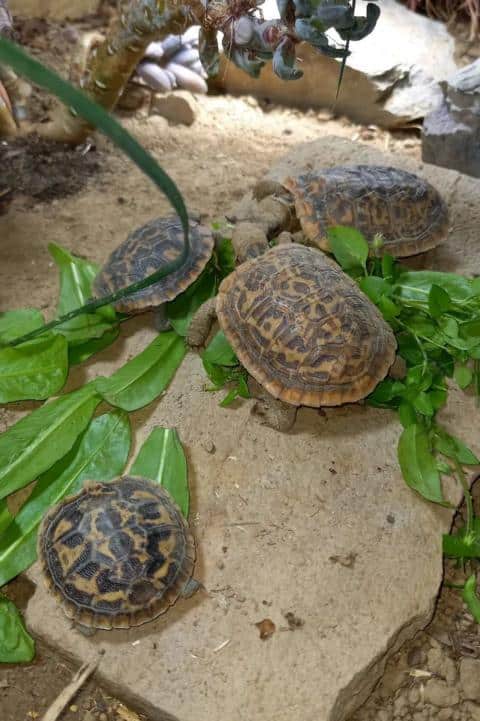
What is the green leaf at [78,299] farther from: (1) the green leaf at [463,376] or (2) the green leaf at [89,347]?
(1) the green leaf at [463,376]

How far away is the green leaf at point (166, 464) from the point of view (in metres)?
2.63

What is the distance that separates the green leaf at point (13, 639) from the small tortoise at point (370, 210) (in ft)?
6.64

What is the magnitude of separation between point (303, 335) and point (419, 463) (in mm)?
745

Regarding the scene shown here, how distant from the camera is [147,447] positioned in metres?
2.74

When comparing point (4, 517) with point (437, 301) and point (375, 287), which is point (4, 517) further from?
point (437, 301)

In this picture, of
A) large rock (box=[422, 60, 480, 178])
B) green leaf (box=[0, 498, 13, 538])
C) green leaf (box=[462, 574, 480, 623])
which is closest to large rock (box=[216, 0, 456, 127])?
large rock (box=[422, 60, 480, 178])

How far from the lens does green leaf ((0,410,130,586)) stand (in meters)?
2.52

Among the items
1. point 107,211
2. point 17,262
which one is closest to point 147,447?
point 17,262

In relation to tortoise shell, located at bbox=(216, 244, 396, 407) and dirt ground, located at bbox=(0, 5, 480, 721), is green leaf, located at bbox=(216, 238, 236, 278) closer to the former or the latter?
tortoise shell, located at bbox=(216, 244, 396, 407)

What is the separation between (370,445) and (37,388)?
5.18ft

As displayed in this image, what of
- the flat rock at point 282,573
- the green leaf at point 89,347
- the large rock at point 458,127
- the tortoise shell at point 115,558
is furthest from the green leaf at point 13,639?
the large rock at point 458,127

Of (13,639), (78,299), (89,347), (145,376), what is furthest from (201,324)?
(13,639)

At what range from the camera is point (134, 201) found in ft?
14.6

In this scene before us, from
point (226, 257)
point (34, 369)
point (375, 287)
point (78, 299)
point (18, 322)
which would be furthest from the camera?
point (226, 257)
